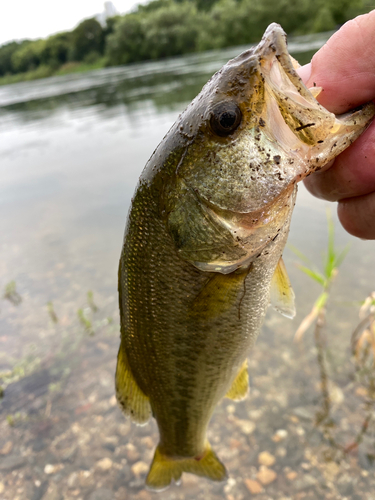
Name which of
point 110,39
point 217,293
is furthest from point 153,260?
point 110,39

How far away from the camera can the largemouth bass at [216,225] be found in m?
1.50

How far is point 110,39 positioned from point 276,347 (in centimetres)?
7599

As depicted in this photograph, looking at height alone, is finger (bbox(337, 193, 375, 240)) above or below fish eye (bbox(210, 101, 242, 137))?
below

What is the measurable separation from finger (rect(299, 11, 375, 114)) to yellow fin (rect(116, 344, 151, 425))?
1.87 meters

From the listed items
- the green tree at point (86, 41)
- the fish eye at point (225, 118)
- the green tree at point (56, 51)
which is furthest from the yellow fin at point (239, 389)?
the green tree at point (56, 51)

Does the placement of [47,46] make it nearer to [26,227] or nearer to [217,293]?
[26,227]

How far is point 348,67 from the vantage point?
1633mm

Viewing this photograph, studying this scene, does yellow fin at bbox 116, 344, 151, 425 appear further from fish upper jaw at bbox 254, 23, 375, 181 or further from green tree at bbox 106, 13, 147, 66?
green tree at bbox 106, 13, 147, 66

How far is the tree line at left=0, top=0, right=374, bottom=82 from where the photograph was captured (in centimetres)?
4191

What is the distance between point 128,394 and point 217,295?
39.3 inches

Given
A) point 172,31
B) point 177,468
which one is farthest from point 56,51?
point 177,468

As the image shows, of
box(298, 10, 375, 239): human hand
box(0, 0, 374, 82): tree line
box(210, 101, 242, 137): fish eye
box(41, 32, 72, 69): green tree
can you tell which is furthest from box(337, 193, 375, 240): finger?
box(41, 32, 72, 69): green tree

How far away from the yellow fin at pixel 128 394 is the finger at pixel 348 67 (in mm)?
1867

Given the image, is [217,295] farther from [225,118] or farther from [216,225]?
[225,118]
